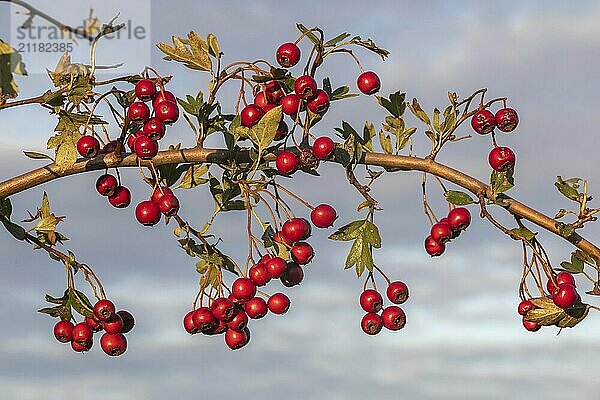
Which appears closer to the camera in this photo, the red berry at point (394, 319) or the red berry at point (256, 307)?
the red berry at point (256, 307)

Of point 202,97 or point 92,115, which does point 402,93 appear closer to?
point 202,97

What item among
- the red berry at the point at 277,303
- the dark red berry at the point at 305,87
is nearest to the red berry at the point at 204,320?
the red berry at the point at 277,303

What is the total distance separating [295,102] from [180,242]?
0.96 m

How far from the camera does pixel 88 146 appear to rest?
4.05 meters

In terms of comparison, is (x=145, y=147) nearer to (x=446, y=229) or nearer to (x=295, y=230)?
(x=295, y=230)

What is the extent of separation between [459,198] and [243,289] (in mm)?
1174

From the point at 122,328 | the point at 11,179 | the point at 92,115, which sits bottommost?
the point at 122,328

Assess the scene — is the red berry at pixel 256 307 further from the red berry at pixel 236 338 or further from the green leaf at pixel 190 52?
the green leaf at pixel 190 52

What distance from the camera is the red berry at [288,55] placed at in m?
4.33

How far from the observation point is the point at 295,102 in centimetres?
418

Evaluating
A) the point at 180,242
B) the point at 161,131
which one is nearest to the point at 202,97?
the point at 161,131

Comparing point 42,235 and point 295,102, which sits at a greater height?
point 295,102

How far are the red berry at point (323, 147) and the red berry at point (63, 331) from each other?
1.59 metres

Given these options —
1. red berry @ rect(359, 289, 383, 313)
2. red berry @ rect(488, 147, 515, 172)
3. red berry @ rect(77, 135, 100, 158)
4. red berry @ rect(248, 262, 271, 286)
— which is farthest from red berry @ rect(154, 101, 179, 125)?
red berry @ rect(488, 147, 515, 172)
